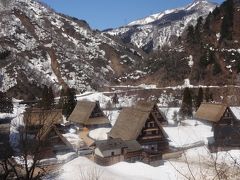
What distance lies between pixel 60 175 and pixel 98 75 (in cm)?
11433

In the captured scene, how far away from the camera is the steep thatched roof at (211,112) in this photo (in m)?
54.8

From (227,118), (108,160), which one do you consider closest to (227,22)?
(227,118)

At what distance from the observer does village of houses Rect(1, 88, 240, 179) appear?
36188mm

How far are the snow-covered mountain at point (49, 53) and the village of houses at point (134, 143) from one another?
6701 cm

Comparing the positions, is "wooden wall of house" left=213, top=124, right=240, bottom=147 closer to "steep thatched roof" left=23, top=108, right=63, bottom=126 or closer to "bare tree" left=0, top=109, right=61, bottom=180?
"steep thatched roof" left=23, top=108, right=63, bottom=126

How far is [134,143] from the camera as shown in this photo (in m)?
42.3

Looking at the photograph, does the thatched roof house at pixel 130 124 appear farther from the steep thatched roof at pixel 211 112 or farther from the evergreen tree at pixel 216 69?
the evergreen tree at pixel 216 69

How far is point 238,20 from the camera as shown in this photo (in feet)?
362

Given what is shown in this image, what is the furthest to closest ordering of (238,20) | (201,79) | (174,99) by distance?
(238,20) < (201,79) < (174,99)

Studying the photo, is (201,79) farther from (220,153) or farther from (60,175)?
(60,175)

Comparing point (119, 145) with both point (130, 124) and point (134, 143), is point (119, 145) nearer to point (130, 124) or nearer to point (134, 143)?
point (134, 143)

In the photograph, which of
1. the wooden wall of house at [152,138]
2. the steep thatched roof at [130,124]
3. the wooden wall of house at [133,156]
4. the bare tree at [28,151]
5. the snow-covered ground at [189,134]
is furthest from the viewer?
the snow-covered ground at [189,134]

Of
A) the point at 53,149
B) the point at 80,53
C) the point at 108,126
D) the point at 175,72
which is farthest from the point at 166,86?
the point at 80,53

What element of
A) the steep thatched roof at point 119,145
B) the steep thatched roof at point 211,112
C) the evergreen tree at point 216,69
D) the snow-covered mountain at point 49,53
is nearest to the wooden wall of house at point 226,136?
the steep thatched roof at point 211,112
